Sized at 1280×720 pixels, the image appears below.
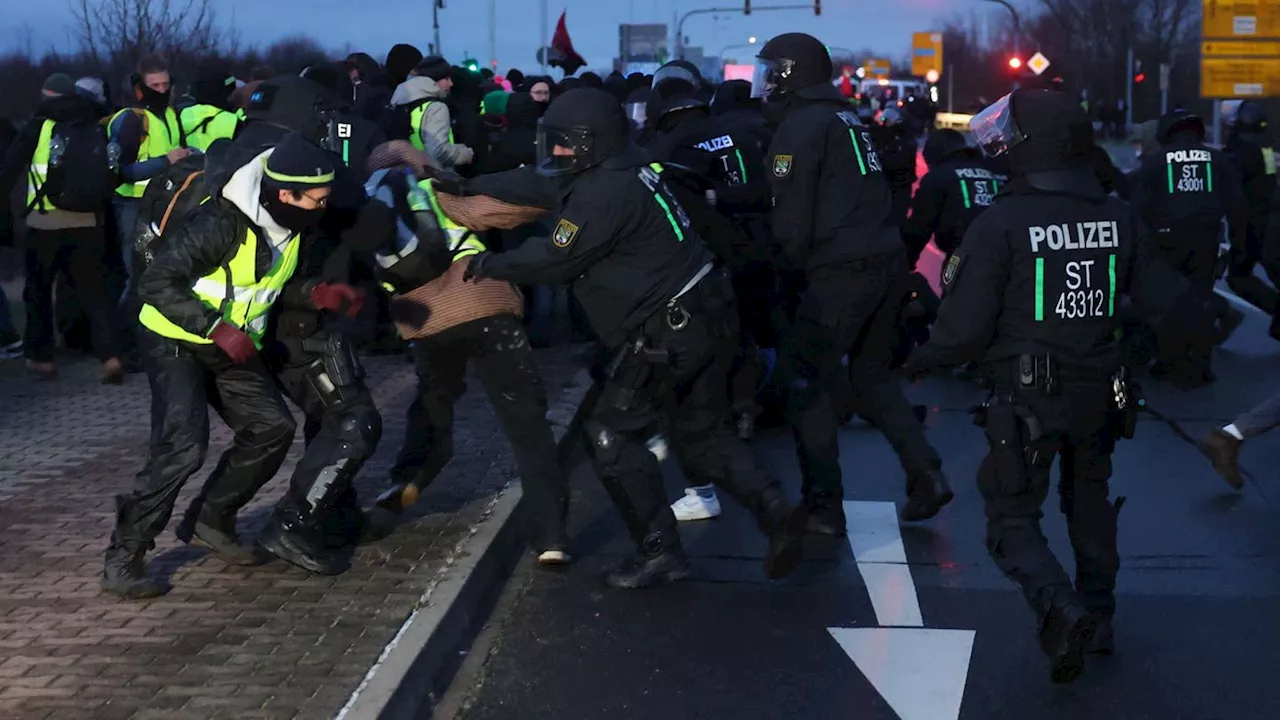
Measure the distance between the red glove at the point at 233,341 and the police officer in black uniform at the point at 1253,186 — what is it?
358 inches

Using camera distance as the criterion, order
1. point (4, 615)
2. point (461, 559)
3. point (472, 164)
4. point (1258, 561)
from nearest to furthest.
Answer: point (4, 615) < point (461, 559) < point (1258, 561) < point (472, 164)

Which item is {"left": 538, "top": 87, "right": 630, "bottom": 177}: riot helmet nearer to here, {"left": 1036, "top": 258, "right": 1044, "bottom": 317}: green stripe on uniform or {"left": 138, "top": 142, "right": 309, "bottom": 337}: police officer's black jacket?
{"left": 138, "top": 142, "right": 309, "bottom": 337}: police officer's black jacket

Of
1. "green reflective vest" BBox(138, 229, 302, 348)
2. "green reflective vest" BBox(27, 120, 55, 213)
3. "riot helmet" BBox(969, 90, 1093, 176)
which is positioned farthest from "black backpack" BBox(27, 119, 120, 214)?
"riot helmet" BBox(969, 90, 1093, 176)

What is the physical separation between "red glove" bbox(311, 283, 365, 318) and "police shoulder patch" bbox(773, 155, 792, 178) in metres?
2.06

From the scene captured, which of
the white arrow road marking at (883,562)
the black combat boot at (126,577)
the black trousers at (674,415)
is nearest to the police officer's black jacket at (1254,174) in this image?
the white arrow road marking at (883,562)

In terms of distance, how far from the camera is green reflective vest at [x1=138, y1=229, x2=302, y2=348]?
598 cm

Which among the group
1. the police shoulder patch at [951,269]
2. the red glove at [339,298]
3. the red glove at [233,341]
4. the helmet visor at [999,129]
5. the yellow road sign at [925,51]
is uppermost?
the helmet visor at [999,129]

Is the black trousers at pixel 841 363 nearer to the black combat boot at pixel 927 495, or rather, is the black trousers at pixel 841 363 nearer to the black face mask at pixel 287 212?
the black combat boot at pixel 927 495

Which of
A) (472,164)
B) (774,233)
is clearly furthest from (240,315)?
(472,164)

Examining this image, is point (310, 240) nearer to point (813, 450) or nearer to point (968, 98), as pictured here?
point (813, 450)

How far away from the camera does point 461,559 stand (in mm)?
6648

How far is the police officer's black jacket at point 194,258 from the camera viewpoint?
5855 mm

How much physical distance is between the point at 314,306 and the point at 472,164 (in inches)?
221

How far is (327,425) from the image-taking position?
6480mm
